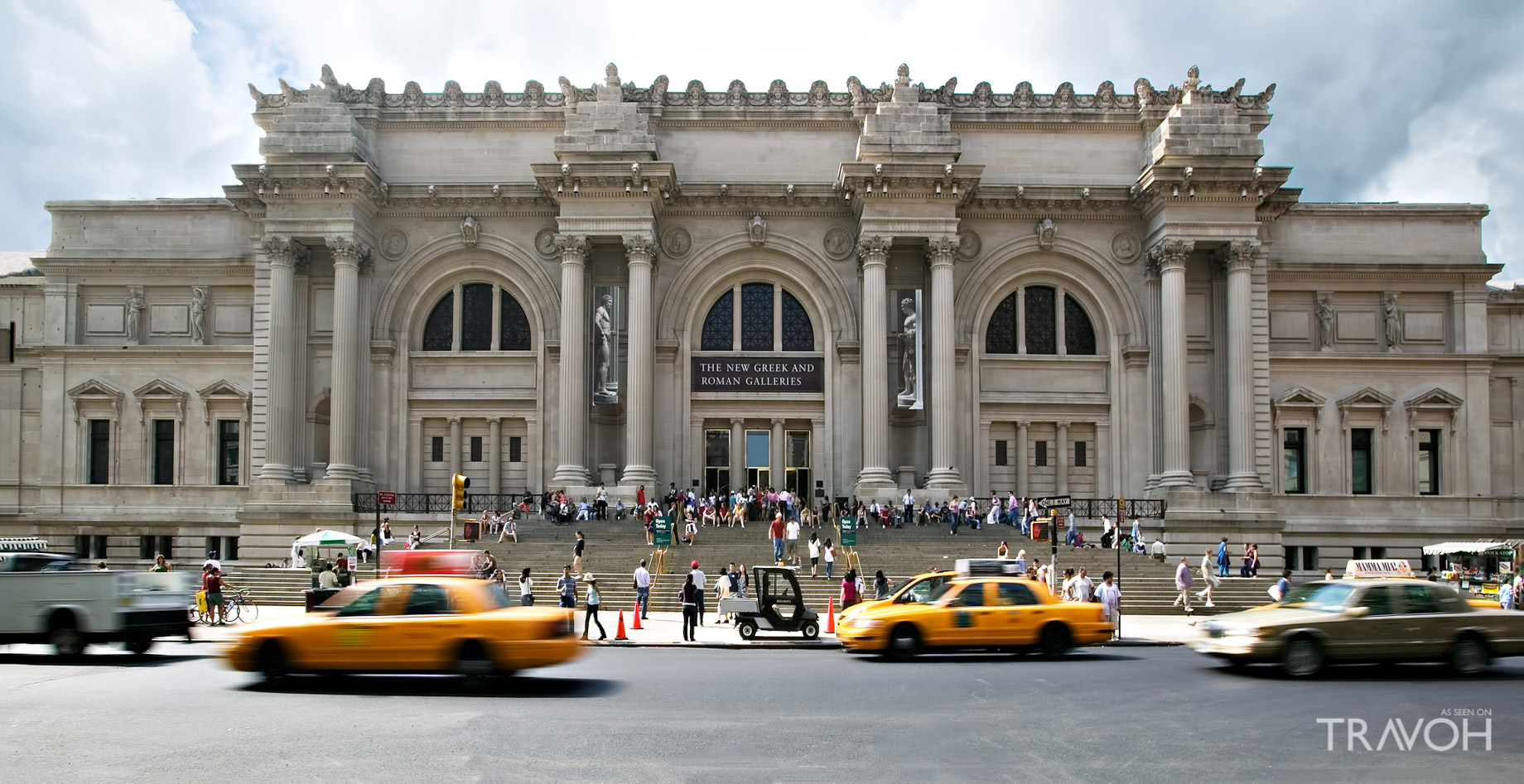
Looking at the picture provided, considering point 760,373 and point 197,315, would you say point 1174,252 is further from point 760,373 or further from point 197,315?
point 197,315

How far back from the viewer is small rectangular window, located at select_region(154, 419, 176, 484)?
1946 inches

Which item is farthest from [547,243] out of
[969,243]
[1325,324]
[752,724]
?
[752,724]

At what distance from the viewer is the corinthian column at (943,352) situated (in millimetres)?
45562

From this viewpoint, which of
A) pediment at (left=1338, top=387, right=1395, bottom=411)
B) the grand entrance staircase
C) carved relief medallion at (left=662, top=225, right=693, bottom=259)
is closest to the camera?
the grand entrance staircase

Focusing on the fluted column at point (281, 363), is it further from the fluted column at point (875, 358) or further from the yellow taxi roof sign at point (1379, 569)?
the yellow taxi roof sign at point (1379, 569)

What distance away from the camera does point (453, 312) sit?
48750 millimetres

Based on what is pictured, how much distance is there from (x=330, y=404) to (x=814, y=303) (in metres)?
17.5

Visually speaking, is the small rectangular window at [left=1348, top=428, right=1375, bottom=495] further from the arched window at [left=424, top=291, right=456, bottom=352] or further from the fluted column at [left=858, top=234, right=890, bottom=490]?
the arched window at [left=424, top=291, right=456, bottom=352]

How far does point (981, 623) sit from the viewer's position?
22.2 m

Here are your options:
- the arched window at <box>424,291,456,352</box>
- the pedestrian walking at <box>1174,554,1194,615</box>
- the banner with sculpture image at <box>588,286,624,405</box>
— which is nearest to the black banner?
the banner with sculpture image at <box>588,286,624,405</box>

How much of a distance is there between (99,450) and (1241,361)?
41156 mm

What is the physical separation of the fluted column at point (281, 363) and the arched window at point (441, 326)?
196 inches

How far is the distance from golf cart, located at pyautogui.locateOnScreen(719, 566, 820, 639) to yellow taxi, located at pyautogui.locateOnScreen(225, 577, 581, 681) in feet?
30.8

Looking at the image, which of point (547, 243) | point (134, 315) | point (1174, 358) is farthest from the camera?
point (134, 315)
